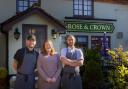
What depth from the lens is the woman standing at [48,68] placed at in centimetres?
813

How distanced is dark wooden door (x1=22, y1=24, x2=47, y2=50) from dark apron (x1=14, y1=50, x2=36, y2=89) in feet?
23.5

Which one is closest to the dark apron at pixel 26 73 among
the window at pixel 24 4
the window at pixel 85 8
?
the window at pixel 24 4

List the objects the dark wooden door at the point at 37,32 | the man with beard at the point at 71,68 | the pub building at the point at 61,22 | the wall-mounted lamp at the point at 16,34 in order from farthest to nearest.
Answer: the dark wooden door at the point at 37,32 → the pub building at the point at 61,22 → the wall-mounted lamp at the point at 16,34 → the man with beard at the point at 71,68

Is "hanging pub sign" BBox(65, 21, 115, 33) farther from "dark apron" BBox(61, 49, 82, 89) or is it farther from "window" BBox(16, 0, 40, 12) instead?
"dark apron" BBox(61, 49, 82, 89)

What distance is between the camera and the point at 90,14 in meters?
18.8

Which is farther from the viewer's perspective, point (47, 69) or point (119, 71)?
point (119, 71)

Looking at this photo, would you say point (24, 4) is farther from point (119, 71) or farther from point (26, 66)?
point (26, 66)

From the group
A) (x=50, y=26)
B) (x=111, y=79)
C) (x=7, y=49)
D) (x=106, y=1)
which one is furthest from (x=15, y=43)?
(x=106, y=1)

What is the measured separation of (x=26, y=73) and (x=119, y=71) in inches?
170

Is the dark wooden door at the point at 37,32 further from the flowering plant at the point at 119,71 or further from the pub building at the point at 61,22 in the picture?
the flowering plant at the point at 119,71

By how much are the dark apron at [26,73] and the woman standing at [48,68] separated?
159 mm

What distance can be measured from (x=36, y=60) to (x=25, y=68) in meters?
0.31

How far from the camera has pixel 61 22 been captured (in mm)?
16766

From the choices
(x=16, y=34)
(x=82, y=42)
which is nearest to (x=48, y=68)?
(x=16, y=34)
